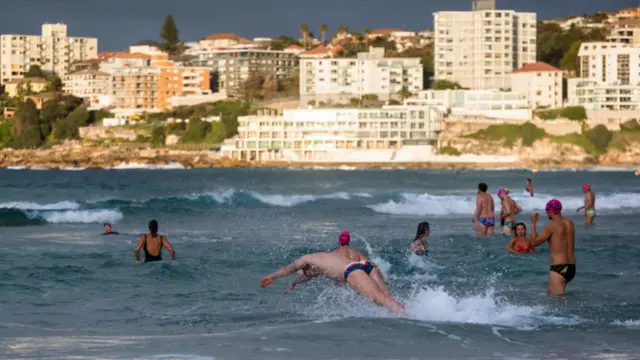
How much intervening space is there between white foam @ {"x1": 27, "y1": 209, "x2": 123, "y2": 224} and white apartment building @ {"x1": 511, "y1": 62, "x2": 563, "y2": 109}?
99.0 meters

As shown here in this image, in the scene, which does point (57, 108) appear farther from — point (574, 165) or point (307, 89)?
point (574, 165)

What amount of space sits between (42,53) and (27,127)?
4608 centimetres

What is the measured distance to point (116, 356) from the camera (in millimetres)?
11391

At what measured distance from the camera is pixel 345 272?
497 inches

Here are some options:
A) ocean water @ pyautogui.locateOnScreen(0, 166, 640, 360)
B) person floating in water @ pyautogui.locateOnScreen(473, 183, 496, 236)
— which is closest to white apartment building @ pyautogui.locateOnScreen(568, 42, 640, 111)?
ocean water @ pyautogui.locateOnScreen(0, 166, 640, 360)

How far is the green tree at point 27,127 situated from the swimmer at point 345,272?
136130 mm

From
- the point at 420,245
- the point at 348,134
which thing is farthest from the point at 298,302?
the point at 348,134

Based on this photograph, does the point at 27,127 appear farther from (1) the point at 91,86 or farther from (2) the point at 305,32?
(2) the point at 305,32

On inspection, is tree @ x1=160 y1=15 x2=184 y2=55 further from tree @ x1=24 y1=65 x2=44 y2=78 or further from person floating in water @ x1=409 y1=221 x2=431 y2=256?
person floating in water @ x1=409 y1=221 x2=431 y2=256

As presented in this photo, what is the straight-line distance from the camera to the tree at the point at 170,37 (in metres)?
182

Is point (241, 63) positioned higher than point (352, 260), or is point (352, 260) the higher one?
point (241, 63)

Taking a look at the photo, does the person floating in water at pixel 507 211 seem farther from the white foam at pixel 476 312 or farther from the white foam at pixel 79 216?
the white foam at pixel 79 216

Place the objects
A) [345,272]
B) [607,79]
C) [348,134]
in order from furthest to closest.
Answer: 1. [607,79]
2. [348,134]
3. [345,272]

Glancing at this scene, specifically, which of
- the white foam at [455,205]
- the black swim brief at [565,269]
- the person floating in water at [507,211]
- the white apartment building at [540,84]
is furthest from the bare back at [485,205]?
the white apartment building at [540,84]
